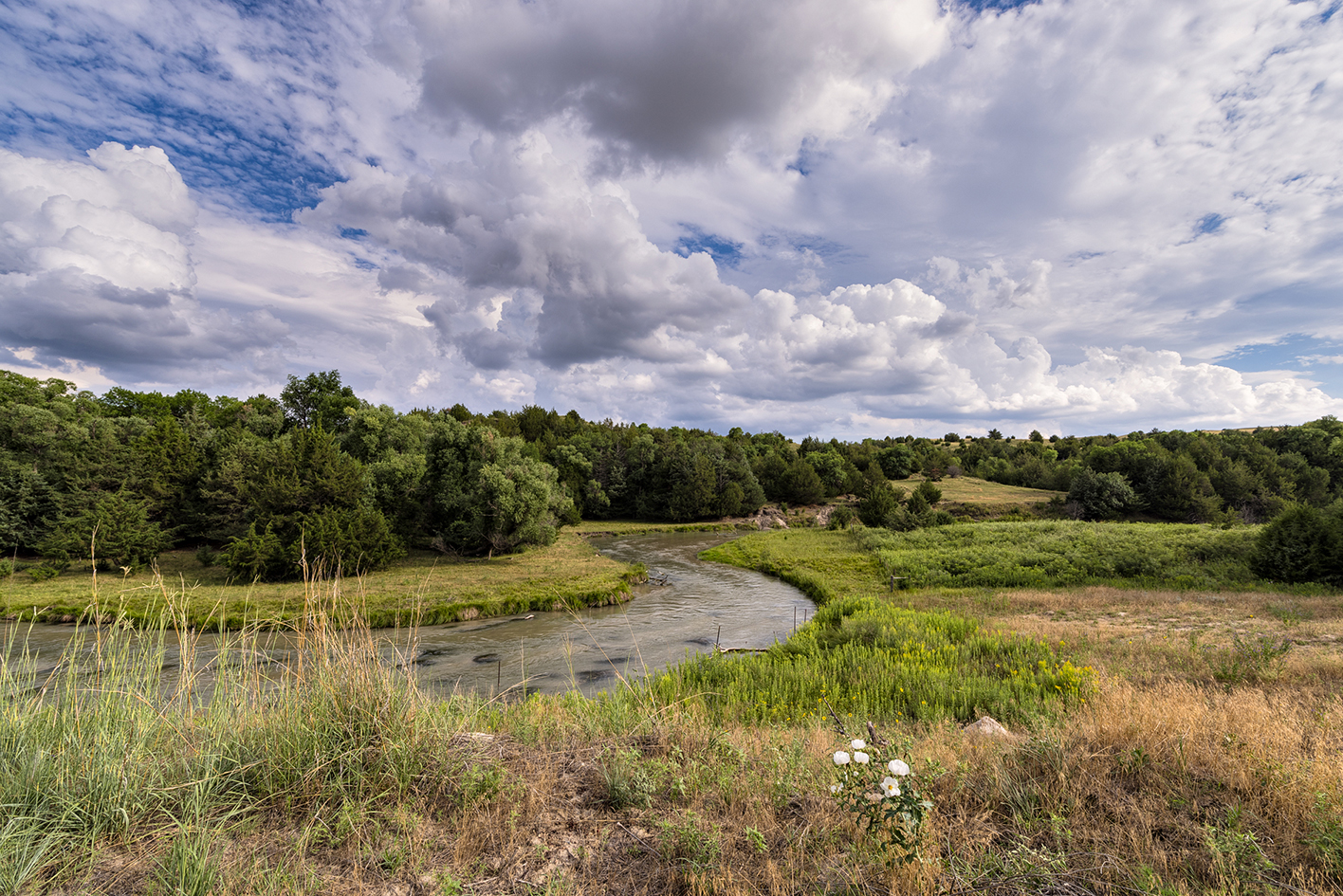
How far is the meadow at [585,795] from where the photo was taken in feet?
10.8

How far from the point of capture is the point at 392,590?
22.4m

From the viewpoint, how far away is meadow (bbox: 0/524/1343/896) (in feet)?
10.8

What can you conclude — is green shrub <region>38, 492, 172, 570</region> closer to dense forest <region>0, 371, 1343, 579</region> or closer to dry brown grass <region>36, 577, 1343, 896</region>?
dense forest <region>0, 371, 1343, 579</region>

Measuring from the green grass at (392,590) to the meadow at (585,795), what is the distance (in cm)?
1277

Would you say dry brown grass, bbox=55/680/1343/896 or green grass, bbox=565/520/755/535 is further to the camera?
green grass, bbox=565/520/755/535

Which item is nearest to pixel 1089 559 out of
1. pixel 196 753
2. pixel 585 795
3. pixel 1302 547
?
pixel 1302 547

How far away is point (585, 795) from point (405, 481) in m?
34.9

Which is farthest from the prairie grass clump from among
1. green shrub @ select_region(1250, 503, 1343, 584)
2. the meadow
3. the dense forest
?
green shrub @ select_region(1250, 503, 1343, 584)

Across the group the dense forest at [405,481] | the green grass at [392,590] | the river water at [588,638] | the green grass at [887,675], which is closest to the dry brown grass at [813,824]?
the green grass at [887,675]

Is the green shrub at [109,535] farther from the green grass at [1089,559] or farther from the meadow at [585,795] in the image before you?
the green grass at [1089,559]

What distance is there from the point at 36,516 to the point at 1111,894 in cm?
4498

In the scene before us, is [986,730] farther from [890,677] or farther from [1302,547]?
[1302,547]

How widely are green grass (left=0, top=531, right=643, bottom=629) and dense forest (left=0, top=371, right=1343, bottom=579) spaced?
1.29 metres

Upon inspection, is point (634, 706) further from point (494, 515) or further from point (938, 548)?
point (938, 548)
